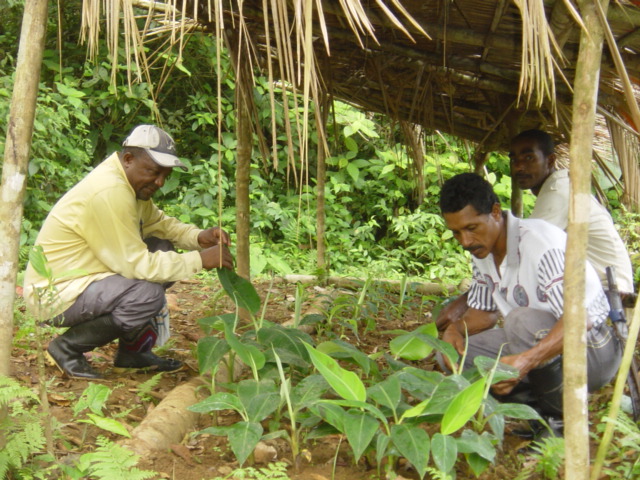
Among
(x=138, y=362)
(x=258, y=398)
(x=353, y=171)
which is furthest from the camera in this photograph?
(x=353, y=171)

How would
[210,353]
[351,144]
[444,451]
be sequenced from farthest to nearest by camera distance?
[351,144]
[210,353]
[444,451]

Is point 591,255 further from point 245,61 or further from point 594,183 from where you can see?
point 245,61

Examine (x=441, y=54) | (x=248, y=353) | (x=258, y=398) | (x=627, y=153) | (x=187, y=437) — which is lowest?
(x=187, y=437)

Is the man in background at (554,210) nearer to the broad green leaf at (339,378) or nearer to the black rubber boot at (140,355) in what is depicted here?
the broad green leaf at (339,378)

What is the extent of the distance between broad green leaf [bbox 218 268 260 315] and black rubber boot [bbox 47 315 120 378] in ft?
1.81

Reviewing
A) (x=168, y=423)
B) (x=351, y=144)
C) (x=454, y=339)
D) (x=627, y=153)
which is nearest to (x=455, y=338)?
(x=454, y=339)

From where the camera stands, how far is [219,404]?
2320 millimetres

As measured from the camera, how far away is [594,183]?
16.1 feet

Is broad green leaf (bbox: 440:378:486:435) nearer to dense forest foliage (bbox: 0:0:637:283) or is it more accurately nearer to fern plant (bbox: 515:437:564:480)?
fern plant (bbox: 515:437:564:480)

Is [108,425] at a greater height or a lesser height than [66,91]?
lesser

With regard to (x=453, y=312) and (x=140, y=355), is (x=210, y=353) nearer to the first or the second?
(x=140, y=355)

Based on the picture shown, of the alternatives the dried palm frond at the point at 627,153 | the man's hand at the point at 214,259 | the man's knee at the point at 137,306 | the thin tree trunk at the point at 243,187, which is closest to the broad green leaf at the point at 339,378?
the man's hand at the point at 214,259

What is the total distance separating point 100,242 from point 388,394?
159cm

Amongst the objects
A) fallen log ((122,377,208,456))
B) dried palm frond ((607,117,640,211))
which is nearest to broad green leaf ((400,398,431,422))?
fallen log ((122,377,208,456))
